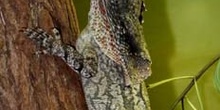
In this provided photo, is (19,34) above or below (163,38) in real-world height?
above

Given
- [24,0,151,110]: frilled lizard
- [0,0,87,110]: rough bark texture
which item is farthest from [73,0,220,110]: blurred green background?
[0,0,87,110]: rough bark texture

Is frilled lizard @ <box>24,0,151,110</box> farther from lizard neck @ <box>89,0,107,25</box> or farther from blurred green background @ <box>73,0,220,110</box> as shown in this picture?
blurred green background @ <box>73,0,220,110</box>

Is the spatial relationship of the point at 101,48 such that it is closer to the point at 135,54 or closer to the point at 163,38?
the point at 135,54

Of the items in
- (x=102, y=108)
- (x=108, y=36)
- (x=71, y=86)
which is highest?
(x=108, y=36)


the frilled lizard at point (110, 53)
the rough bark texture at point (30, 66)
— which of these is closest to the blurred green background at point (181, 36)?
the frilled lizard at point (110, 53)

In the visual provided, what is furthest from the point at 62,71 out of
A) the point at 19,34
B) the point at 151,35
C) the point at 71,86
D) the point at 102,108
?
the point at 151,35

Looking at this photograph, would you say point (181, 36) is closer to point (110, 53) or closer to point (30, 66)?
point (110, 53)

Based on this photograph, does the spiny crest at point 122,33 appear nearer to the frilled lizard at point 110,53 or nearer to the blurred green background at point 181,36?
the frilled lizard at point 110,53
